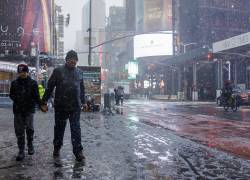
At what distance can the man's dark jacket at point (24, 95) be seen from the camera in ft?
24.3

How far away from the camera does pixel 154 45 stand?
9850 centimetres

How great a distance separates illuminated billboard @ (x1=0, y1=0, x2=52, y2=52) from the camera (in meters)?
51.8

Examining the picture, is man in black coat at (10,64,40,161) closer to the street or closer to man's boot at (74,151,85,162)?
the street

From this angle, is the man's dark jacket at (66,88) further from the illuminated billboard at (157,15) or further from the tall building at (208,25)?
the illuminated billboard at (157,15)

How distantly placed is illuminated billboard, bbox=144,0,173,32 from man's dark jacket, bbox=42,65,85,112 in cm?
9575

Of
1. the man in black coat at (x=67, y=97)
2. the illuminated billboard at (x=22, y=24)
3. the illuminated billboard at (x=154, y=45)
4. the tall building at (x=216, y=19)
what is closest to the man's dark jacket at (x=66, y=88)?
the man in black coat at (x=67, y=97)

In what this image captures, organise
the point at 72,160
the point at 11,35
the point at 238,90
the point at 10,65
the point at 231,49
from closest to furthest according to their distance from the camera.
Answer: the point at 72,160 → the point at 238,90 → the point at 10,65 → the point at 231,49 → the point at 11,35

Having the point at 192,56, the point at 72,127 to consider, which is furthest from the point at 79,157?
A: the point at 192,56

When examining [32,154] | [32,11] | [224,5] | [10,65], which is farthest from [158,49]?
[32,154]

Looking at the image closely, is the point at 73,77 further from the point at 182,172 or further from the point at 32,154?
the point at 182,172

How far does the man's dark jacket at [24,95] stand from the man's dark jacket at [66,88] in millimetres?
411

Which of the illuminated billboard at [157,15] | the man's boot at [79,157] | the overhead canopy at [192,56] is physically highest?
the illuminated billboard at [157,15]

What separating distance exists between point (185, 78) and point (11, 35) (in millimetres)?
30743

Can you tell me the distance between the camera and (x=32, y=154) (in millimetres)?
7535
